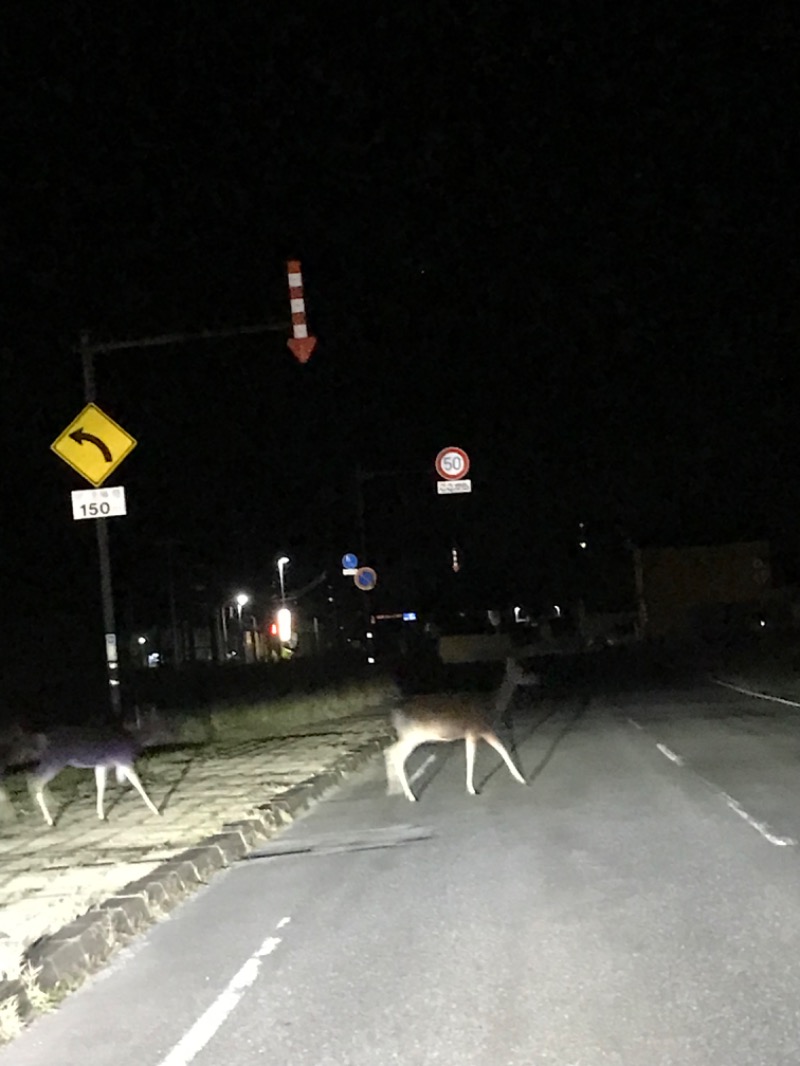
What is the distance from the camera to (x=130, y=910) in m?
8.73

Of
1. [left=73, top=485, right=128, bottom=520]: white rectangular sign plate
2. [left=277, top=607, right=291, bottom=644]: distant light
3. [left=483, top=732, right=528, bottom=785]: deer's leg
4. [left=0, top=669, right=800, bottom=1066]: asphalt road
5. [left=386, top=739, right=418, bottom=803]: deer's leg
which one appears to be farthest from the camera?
[left=277, top=607, right=291, bottom=644]: distant light

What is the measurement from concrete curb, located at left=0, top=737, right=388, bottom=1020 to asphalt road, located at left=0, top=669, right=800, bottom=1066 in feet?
0.51

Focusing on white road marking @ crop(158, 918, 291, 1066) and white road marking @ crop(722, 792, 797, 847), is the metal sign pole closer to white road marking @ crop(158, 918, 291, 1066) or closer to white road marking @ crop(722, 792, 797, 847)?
white road marking @ crop(722, 792, 797, 847)

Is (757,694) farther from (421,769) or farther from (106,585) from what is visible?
(106,585)

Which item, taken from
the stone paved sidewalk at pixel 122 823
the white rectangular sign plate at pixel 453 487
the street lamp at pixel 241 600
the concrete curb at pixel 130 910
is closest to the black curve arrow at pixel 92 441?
the stone paved sidewalk at pixel 122 823

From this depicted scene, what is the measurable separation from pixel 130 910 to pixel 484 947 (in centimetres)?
262

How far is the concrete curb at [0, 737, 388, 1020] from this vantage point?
7.13 metres

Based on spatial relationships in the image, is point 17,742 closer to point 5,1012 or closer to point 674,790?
point 674,790

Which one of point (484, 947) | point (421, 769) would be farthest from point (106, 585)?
point (484, 947)

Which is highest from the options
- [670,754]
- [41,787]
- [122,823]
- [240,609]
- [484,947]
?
[240,609]

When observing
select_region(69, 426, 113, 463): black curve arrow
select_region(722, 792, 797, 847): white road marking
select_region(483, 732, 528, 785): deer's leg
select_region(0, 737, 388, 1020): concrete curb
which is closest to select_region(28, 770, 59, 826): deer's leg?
select_region(0, 737, 388, 1020): concrete curb

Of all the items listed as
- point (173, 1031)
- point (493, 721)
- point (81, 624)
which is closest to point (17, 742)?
point (493, 721)

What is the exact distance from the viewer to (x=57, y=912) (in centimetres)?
883

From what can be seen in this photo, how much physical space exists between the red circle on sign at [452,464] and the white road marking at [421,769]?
16.9 ft
